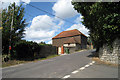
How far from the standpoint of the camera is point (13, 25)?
12.5 metres

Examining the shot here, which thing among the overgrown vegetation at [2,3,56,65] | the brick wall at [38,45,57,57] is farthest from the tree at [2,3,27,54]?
the brick wall at [38,45,57,57]

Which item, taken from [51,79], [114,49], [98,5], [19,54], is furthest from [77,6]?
[19,54]

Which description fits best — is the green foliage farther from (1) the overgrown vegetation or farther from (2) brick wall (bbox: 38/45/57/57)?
(2) brick wall (bbox: 38/45/57/57)

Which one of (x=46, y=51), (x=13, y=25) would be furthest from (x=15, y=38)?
(x=46, y=51)

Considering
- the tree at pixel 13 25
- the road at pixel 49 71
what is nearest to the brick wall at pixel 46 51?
the tree at pixel 13 25

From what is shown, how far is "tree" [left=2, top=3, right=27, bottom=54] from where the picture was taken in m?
11.5

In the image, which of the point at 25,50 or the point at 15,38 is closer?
the point at 15,38

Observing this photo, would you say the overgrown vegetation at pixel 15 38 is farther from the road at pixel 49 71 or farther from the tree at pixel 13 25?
the road at pixel 49 71

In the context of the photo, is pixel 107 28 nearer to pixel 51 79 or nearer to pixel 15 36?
pixel 51 79

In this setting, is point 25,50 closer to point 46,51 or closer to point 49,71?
point 46,51

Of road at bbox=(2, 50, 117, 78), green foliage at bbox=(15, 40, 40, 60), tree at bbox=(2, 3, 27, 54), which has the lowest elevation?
road at bbox=(2, 50, 117, 78)

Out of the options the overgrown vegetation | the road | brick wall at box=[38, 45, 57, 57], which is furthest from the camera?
brick wall at box=[38, 45, 57, 57]

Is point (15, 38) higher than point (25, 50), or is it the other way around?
point (15, 38)

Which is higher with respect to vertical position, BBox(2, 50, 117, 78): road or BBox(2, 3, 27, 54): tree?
BBox(2, 3, 27, 54): tree
